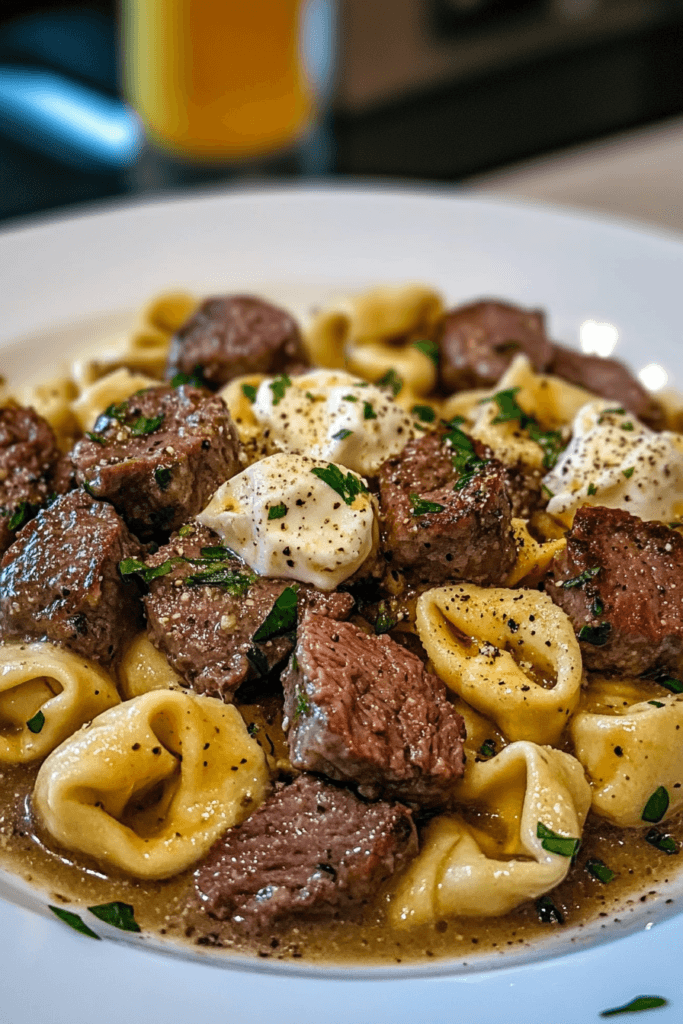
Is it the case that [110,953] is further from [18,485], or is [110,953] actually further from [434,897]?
[18,485]

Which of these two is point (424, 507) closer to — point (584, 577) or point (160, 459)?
point (584, 577)

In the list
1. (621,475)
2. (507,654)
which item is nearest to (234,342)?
(621,475)

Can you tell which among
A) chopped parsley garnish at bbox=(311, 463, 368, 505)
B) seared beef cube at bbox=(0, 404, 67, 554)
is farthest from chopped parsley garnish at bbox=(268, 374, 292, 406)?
seared beef cube at bbox=(0, 404, 67, 554)

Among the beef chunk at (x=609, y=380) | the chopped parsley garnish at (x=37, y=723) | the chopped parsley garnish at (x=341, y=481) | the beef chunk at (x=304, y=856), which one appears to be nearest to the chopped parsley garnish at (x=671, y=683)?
the beef chunk at (x=304, y=856)

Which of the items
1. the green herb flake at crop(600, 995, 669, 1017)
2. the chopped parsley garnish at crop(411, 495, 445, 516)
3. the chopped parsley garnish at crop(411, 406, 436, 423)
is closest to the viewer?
the green herb flake at crop(600, 995, 669, 1017)

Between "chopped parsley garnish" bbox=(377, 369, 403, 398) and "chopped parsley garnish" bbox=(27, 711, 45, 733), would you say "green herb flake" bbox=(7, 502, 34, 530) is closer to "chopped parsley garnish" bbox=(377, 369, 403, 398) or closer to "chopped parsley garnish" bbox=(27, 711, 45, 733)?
"chopped parsley garnish" bbox=(27, 711, 45, 733)

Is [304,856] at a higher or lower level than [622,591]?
lower

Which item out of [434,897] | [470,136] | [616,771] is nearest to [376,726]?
[434,897]
